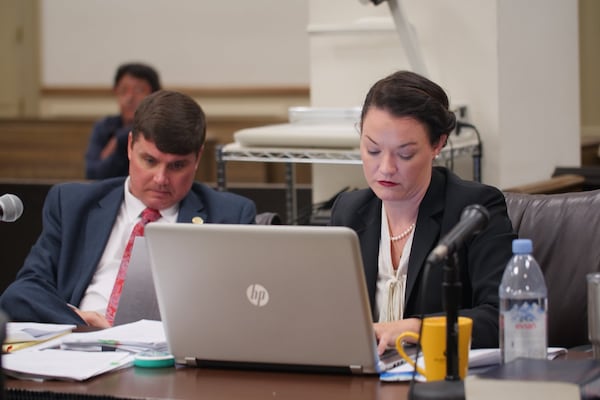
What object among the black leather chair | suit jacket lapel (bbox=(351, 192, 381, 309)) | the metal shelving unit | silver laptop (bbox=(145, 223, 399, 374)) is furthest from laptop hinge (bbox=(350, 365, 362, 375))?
the metal shelving unit

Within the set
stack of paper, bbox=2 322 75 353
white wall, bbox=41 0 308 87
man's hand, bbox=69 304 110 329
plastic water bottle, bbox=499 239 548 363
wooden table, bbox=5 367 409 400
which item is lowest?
man's hand, bbox=69 304 110 329

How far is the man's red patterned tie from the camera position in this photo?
3.11 meters

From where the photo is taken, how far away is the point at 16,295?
9.96ft

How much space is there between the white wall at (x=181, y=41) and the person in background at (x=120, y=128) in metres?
1.92

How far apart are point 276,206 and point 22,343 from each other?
8.44 ft

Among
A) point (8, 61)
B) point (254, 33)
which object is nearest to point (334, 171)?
point (254, 33)

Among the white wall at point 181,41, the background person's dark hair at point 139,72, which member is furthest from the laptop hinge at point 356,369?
the white wall at point 181,41

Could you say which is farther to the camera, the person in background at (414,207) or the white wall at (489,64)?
the white wall at (489,64)

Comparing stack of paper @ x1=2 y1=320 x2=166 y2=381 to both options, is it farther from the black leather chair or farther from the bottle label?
the black leather chair

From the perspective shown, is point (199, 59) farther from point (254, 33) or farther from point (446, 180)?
point (446, 180)

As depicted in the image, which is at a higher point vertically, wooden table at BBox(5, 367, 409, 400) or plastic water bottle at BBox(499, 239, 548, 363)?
plastic water bottle at BBox(499, 239, 548, 363)

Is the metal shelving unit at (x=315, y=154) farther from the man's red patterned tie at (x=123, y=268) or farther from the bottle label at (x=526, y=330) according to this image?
the bottle label at (x=526, y=330)

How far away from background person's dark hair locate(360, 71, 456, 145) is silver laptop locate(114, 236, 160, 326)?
2.05 feet

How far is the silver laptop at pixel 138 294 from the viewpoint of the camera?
2779 millimetres
